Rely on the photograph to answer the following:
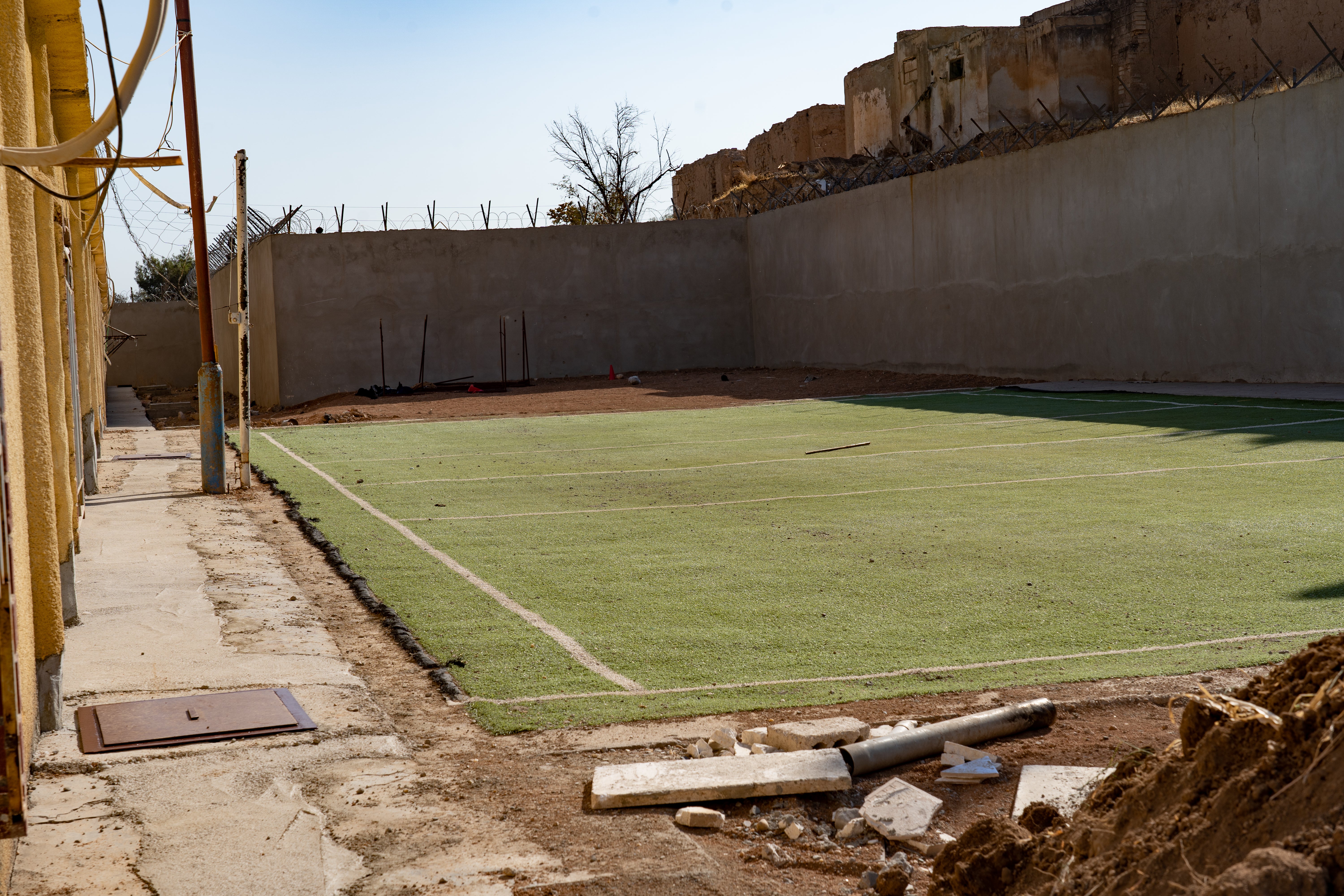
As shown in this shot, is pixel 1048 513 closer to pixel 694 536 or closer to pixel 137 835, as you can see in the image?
pixel 694 536

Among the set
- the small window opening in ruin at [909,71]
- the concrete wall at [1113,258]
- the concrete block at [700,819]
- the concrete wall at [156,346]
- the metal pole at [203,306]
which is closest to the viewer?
the concrete block at [700,819]

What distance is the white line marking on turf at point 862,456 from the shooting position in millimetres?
11812

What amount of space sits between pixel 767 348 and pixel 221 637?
26101mm

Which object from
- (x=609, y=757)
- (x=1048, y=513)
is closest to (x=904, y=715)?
(x=609, y=757)

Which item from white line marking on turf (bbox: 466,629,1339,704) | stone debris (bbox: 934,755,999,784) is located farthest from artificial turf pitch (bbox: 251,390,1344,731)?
stone debris (bbox: 934,755,999,784)

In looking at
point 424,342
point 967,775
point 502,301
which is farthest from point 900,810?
point 502,301

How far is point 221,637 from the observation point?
5.75 metres

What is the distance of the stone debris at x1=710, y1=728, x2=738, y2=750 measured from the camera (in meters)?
3.98

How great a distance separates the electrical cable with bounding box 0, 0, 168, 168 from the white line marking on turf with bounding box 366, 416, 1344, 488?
28.5ft

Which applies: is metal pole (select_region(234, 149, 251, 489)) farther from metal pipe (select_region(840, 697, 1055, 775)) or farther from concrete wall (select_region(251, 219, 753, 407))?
concrete wall (select_region(251, 219, 753, 407))

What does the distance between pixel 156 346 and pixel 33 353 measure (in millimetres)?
38914

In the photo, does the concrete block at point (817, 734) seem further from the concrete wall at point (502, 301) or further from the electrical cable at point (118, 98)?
the concrete wall at point (502, 301)

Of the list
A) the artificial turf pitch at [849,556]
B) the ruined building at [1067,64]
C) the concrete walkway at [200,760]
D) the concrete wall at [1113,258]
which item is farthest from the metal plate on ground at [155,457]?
the ruined building at [1067,64]

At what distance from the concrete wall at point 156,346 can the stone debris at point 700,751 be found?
39003 millimetres
